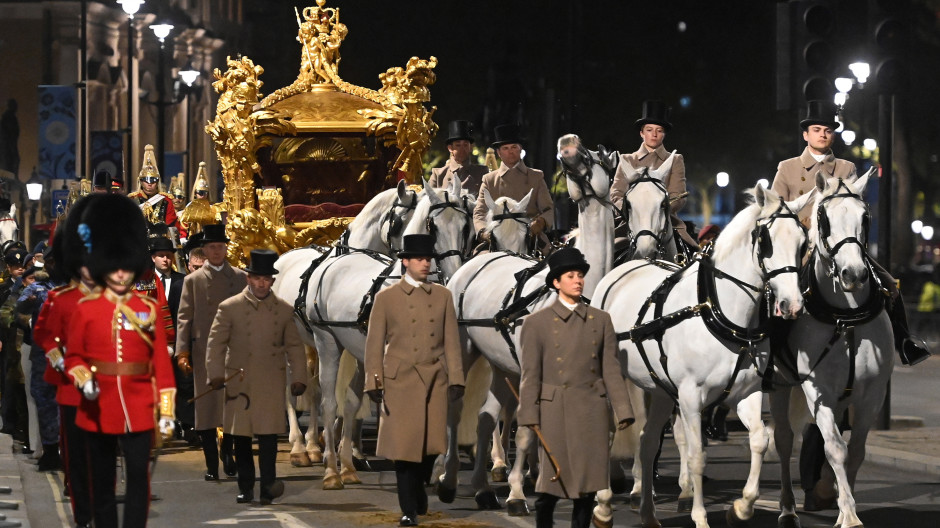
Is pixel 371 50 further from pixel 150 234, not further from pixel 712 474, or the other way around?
pixel 712 474

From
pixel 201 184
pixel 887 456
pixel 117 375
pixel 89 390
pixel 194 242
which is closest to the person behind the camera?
pixel 89 390

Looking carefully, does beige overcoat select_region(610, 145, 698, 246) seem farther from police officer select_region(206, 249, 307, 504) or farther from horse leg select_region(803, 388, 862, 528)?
police officer select_region(206, 249, 307, 504)

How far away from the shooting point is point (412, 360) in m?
12.6

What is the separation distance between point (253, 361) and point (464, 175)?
13.9 ft

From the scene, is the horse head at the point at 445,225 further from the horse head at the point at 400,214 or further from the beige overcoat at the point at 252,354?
the beige overcoat at the point at 252,354

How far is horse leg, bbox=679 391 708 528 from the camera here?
11703mm

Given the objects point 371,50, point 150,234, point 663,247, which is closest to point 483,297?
point 663,247

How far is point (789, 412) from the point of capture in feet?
43.0

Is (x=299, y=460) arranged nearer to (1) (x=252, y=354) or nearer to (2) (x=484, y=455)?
(1) (x=252, y=354)

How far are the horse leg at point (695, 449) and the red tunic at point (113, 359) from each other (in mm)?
3546

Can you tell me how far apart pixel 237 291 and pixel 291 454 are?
1.77 metres

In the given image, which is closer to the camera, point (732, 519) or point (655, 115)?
point (732, 519)

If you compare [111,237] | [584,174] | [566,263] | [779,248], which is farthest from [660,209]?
[111,237]

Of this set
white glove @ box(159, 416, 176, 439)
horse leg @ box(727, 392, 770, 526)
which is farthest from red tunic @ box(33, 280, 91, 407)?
horse leg @ box(727, 392, 770, 526)
